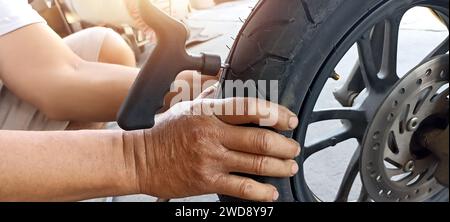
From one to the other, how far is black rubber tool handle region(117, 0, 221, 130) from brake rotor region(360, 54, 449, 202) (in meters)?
0.26

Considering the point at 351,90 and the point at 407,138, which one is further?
the point at 351,90

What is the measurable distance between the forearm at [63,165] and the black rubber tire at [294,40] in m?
0.16

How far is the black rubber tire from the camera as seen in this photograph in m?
0.45

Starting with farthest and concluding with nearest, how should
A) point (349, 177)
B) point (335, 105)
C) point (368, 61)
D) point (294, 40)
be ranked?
point (335, 105) < point (349, 177) < point (368, 61) < point (294, 40)

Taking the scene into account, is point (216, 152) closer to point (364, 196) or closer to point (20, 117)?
point (364, 196)

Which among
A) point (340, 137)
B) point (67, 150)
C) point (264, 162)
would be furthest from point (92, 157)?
point (340, 137)

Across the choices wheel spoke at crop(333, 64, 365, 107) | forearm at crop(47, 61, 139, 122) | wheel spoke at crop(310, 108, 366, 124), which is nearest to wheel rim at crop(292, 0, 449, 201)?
wheel spoke at crop(310, 108, 366, 124)

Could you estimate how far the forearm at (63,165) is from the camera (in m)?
0.46

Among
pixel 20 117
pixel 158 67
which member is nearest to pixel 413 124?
pixel 158 67

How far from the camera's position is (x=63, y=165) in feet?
1.56

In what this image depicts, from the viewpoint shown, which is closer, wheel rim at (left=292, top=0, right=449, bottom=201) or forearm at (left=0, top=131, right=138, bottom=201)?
forearm at (left=0, top=131, right=138, bottom=201)

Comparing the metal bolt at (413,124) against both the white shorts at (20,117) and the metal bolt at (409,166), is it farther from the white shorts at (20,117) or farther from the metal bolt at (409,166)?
the white shorts at (20,117)

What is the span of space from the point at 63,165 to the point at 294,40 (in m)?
0.28

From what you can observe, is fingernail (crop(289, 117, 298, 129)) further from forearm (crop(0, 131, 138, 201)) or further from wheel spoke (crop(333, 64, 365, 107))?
wheel spoke (crop(333, 64, 365, 107))
